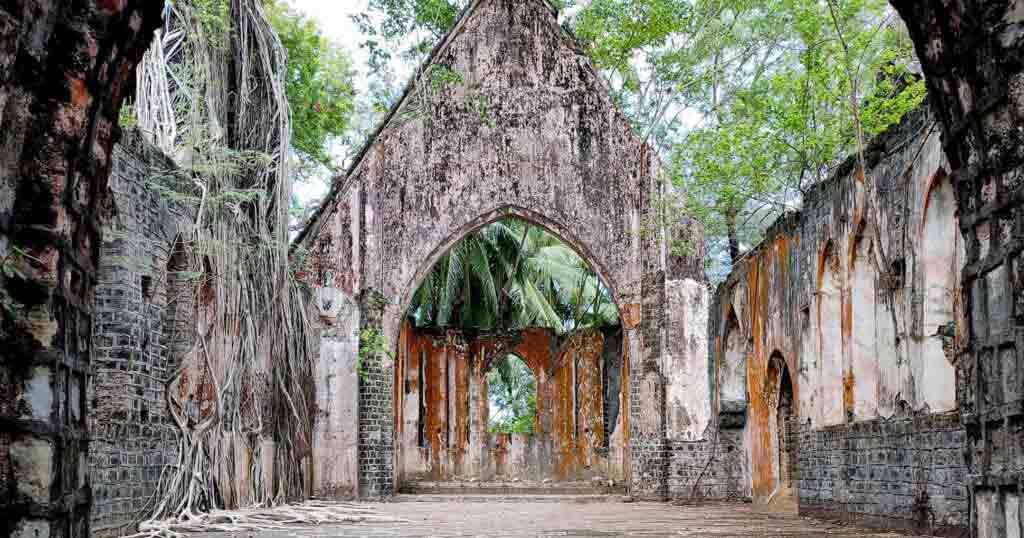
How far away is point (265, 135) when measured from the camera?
39.5ft

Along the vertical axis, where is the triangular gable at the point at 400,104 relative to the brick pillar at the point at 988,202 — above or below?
above

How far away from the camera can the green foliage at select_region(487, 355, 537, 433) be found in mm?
28352

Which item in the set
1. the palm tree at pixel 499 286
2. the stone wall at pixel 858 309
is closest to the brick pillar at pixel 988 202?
the stone wall at pixel 858 309

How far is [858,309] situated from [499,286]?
12.6 m

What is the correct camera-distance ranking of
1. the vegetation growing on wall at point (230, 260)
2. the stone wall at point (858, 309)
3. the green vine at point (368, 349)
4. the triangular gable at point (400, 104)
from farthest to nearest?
the triangular gable at point (400, 104)
the green vine at point (368, 349)
the vegetation growing on wall at point (230, 260)
the stone wall at point (858, 309)

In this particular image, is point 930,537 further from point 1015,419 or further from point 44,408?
point 44,408

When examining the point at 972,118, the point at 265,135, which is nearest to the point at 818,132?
the point at 265,135

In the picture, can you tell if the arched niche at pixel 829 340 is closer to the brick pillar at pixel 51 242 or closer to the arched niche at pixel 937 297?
the arched niche at pixel 937 297

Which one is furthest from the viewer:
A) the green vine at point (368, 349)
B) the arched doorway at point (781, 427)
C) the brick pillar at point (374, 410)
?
the green vine at point (368, 349)

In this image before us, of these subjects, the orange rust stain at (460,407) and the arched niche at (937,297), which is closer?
the arched niche at (937,297)

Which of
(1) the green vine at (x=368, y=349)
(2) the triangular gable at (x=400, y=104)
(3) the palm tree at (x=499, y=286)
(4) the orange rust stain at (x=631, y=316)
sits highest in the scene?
(2) the triangular gable at (x=400, y=104)

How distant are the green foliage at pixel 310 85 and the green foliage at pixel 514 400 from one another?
1155cm

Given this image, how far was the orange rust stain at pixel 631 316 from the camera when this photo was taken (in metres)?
15.3

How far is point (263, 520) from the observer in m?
9.89
